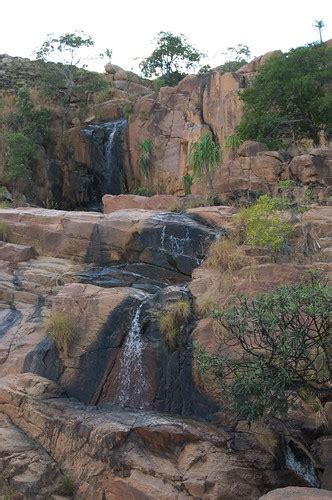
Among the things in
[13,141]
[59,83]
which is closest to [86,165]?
[13,141]

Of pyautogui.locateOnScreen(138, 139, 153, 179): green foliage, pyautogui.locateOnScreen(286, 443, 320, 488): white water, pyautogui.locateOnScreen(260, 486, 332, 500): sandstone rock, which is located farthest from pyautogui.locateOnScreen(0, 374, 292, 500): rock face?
pyautogui.locateOnScreen(138, 139, 153, 179): green foliage

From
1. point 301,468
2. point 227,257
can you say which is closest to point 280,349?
point 301,468

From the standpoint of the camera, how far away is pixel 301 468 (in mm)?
7973

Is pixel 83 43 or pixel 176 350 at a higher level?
pixel 83 43

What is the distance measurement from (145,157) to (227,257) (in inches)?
483

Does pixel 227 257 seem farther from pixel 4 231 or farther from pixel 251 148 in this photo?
pixel 251 148

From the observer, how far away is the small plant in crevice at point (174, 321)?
970 centimetres

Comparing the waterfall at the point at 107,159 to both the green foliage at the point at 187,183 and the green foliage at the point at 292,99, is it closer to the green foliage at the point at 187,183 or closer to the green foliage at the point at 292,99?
the green foliage at the point at 187,183

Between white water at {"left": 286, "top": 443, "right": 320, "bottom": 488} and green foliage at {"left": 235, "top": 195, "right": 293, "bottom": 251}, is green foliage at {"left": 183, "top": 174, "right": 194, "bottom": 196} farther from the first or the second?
white water at {"left": 286, "top": 443, "right": 320, "bottom": 488}

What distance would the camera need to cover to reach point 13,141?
2205 cm

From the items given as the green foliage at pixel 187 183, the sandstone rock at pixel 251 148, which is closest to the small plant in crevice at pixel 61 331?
the sandstone rock at pixel 251 148

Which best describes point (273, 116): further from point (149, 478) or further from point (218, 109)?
point (149, 478)

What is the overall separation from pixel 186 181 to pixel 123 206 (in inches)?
189

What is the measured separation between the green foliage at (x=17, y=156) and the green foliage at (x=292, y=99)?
801 centimetres
